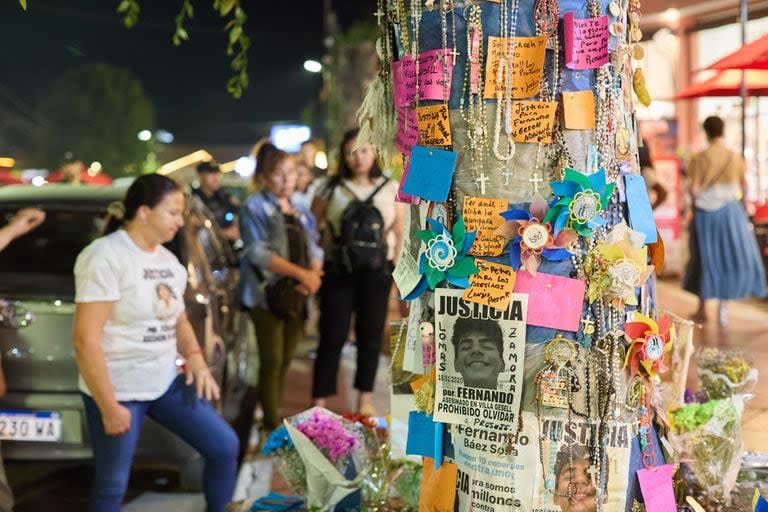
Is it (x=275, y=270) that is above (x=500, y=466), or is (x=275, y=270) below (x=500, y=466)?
above

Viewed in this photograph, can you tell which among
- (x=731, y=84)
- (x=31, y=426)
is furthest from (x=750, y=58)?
(x=31, y=426)

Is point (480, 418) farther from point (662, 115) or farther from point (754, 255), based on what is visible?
point (662, 115)

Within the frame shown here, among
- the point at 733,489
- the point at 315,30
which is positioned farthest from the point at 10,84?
the point at 733,489

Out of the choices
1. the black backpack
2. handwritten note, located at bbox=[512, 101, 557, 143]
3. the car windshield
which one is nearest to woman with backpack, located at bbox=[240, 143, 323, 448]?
the black backpack

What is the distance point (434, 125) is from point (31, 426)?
3275 mm

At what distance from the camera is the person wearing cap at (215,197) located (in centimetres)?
1009

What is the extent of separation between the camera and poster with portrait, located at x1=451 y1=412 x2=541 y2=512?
109 inches

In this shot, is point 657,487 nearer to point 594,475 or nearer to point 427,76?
point 594,475

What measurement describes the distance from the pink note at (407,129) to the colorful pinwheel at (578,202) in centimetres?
49

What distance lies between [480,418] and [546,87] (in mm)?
963

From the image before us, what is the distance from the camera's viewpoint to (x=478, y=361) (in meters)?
2.80

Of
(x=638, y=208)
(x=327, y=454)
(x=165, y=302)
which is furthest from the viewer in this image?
(x=165, y=302)

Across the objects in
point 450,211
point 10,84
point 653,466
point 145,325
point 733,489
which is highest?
point 10,84

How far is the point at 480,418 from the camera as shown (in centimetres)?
282
